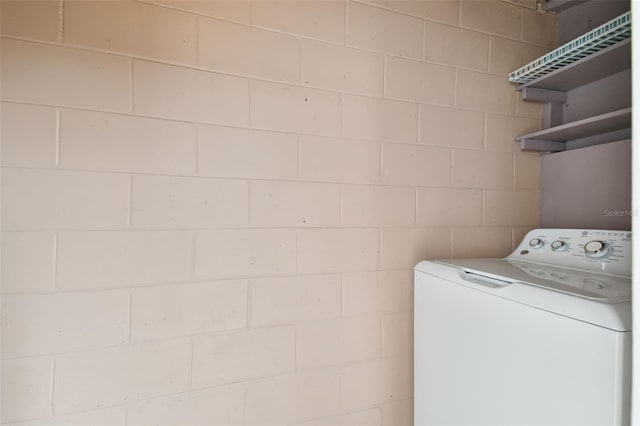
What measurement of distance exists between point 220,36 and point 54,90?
480 mm

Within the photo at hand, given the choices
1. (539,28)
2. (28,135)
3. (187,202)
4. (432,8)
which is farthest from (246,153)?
(539,28)

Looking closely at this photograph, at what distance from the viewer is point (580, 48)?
3.57ft

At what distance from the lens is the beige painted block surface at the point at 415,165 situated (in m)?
1.22

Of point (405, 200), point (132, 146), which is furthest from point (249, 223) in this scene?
point (405, 200)

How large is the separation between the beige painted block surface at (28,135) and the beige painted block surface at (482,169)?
1.33 m

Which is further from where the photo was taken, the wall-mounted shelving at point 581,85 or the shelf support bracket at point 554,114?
the shelf support bracket at point 554,114

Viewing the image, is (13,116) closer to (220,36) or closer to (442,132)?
(220,36)

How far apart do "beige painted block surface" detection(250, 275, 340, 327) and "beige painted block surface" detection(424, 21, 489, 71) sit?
3.08 ft

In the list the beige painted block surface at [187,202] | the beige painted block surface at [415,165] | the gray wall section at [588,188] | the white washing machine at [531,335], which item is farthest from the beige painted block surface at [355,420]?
the gray wall section at [588,188]

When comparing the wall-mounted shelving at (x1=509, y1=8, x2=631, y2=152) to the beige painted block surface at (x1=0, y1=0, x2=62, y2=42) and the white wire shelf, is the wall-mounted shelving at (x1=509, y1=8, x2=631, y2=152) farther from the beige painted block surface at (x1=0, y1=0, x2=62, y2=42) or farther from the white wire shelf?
the beige painted block surface at (x1=0, y1=0, x2=62, y2=42)

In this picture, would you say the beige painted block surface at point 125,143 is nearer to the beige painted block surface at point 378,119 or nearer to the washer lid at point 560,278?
the beige painted block surface at point 378,119

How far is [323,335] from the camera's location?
1155 millimetres

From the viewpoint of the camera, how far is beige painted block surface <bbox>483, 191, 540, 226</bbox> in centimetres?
137

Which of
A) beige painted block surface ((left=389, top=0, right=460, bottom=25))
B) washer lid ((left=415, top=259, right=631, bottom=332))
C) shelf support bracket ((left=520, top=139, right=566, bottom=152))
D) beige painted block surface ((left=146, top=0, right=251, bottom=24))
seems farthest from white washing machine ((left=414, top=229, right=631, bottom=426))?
beige painted block surface ((left=146, top=0, right=251, bottom=24))
